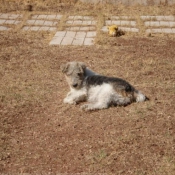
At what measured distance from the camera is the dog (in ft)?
19.5

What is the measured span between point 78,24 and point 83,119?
5381 millimetres

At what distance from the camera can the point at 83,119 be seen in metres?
5.75

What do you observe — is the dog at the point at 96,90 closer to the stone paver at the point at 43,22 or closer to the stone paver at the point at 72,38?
the stone paver at the point at 72,38

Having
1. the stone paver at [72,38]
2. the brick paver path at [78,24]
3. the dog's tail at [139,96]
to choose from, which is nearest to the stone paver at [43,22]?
the brick paver path at [78,24]

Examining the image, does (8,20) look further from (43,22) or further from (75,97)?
(75,97)

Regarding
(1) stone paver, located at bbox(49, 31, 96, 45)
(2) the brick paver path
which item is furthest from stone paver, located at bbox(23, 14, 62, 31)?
(1) stone paver, located at bbox(49, 31, 96, 45)

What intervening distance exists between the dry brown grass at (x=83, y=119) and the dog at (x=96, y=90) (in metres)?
0.12

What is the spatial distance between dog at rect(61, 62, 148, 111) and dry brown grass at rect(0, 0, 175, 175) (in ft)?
0.40

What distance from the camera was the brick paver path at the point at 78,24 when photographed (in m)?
9.82

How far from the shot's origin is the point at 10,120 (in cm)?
580

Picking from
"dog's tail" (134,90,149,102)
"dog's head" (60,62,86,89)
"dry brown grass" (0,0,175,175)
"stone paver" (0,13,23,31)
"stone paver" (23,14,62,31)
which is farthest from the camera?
"stone paver" (0,13,23,31)

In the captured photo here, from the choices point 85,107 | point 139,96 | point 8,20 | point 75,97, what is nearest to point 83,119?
point 85,107

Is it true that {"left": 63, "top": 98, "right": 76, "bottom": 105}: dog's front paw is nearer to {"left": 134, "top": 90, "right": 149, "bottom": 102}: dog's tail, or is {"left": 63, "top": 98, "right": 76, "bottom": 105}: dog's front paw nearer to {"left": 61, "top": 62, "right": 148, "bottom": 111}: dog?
{"left": 61, "top": 62, "right": 148, "bottom": 111}: dog

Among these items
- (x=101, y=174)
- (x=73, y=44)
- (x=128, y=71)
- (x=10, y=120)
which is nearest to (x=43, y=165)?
(x=101, y=174)
